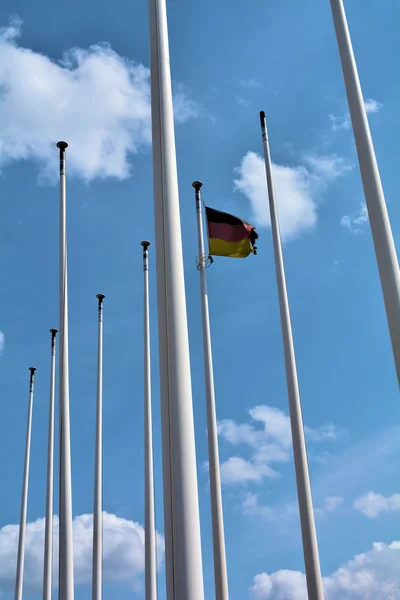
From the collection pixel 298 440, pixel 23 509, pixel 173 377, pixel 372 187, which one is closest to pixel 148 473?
pixel 298 440

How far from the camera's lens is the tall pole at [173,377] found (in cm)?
1000

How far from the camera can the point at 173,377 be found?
35.9ft

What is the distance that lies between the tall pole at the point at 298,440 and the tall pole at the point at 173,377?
967 cm

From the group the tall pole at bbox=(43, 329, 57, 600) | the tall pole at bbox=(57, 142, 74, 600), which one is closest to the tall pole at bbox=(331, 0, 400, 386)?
the tall pole at bbox=(57, 142, 74, 600)

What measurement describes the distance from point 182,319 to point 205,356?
14.3 m

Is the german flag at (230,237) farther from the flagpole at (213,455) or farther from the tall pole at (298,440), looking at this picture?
the tall pole at (298,440)

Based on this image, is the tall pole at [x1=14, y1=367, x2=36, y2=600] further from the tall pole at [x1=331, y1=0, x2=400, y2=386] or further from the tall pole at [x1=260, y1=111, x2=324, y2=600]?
the tall pole at [x1=331, y1=0, x2=400, y2=386]

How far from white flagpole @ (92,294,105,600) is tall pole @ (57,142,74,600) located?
1031 cm

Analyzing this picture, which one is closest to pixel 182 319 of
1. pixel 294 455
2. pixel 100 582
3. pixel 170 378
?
pixel 170 378

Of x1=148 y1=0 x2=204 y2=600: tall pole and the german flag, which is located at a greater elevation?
the german flag

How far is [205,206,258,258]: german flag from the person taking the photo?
26.3 meters

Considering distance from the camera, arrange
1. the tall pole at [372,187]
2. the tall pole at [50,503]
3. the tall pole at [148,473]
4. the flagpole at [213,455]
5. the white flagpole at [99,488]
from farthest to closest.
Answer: the tall pole at [50,503] < the white flagpole at [99,488] < the tall pole at [148,473] < the flagpole at [213,455] < the tall pole at [372,187]

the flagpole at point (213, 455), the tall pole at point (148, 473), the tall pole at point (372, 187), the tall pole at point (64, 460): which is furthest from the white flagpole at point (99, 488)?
the tall pole at point (372, 187)

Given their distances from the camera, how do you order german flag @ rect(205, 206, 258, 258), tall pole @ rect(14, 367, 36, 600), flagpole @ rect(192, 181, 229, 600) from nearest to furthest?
flagpole @ rect(192, 181, 229, 600) → german flag @ rect(205, 206, 258, 258) → tall pole @ rect(14, 367, 36, 600)
